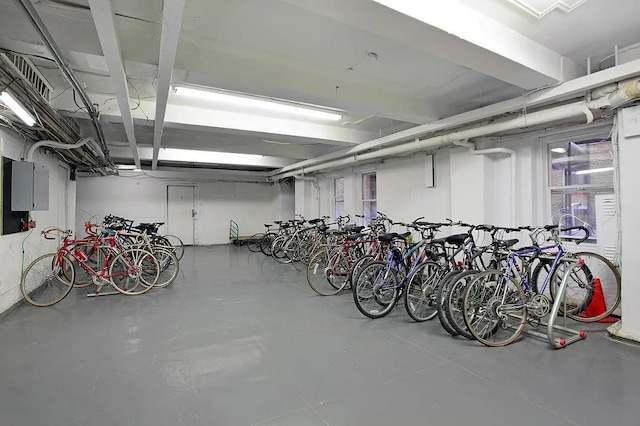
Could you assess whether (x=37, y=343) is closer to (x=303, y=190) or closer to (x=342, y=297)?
(x=342, y=297)

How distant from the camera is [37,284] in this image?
3715 millimetres

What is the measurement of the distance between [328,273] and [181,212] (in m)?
6.37

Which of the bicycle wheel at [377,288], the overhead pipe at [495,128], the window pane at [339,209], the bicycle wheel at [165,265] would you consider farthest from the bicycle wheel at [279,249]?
the bicycle wheel at [377,288]

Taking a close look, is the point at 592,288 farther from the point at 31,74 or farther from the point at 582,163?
the point at 31,74

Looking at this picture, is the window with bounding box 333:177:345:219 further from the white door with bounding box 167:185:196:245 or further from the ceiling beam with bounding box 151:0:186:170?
the ceiling beam with bounding box 151:0:186:170

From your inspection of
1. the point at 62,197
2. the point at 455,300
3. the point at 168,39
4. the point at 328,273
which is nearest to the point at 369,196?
the point at 328,273

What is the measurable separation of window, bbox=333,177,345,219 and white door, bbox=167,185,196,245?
13.9ft

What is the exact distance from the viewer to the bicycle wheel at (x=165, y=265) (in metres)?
4.36

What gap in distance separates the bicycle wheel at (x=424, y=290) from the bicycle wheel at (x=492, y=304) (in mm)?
551

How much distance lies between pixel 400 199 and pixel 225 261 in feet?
11.9

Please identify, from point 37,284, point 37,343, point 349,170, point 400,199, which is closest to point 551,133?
point 400,199

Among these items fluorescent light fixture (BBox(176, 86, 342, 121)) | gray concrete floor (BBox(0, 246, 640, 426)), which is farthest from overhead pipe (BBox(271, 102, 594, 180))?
gray concrete floor (BBox(0, 246, 640, 426))

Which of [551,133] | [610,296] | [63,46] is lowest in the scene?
[610,296]

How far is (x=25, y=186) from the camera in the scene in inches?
128
